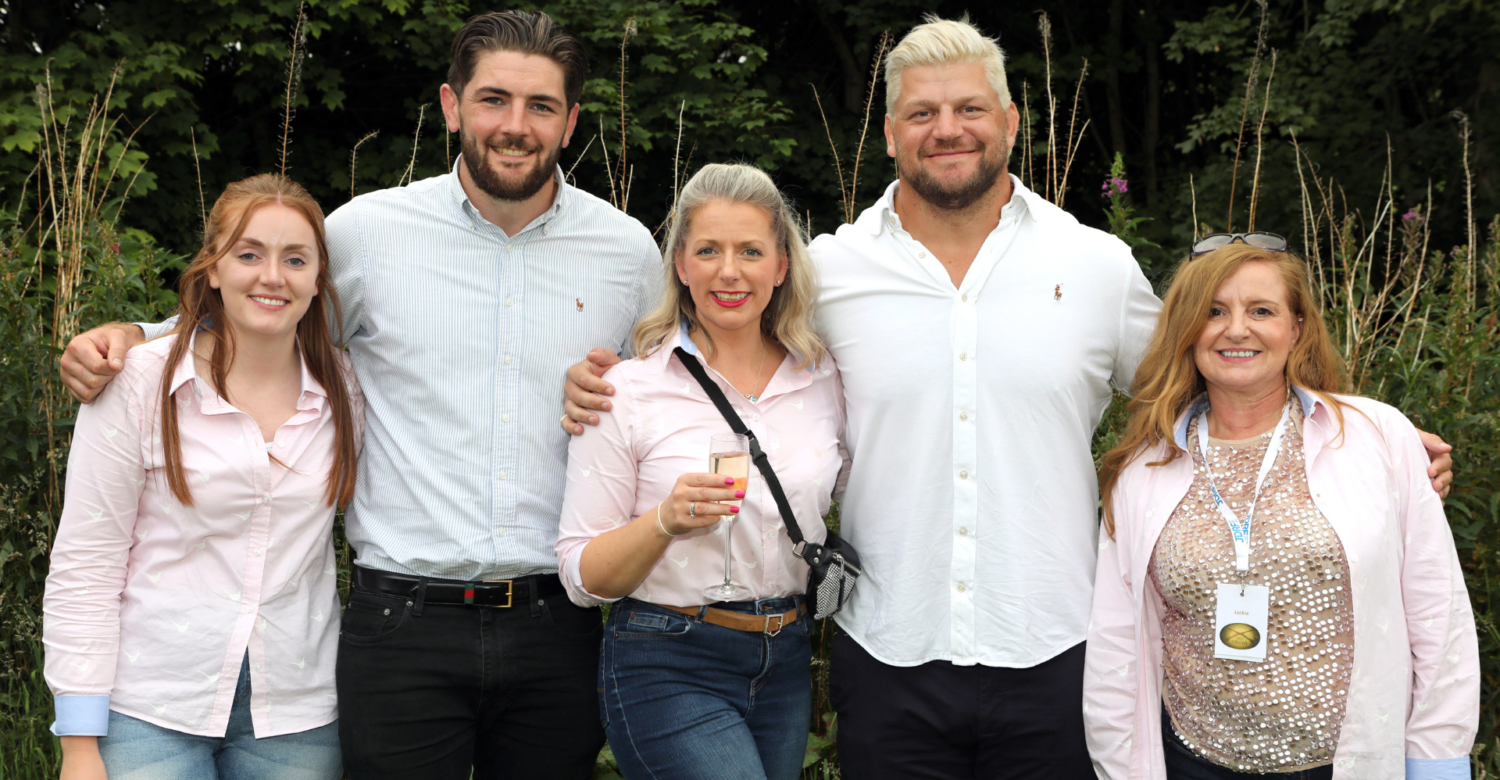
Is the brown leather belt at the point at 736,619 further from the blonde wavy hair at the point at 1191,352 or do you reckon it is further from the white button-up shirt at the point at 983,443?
the blonde wavy hair at the point at 1191,352

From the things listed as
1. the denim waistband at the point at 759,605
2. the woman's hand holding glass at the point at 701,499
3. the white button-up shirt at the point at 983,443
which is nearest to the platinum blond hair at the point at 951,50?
the white button-up shirt at the point at 983,443

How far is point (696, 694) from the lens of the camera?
2.64 m

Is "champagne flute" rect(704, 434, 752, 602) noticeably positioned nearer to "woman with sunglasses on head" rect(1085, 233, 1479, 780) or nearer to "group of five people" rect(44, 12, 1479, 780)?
"group of five people" rect(44, 12, 1479, 780)

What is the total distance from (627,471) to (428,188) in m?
1.01

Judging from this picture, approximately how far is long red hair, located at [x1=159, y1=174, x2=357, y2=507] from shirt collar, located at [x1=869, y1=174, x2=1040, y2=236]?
1.44 metres

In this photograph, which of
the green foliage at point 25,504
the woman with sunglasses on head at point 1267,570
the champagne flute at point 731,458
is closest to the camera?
the champagne flute at point 731,458

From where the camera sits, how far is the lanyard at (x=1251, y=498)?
2514 mm

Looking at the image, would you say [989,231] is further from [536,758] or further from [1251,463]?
[536,758]

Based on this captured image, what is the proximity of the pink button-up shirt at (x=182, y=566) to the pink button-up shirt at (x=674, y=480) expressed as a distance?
67cm

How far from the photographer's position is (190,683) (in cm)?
259

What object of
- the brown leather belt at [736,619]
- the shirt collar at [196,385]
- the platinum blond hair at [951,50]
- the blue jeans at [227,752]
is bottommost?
the blue jeans at [227,752]

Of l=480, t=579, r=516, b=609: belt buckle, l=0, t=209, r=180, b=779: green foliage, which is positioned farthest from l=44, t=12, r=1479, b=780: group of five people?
l=0, t=209, r=180, b=779: green foliage

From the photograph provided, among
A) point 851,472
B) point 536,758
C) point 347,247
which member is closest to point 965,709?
point 851,472

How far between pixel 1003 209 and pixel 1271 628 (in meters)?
1.20
